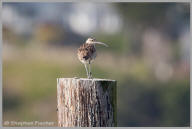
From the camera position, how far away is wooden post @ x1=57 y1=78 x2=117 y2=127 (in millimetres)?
8812

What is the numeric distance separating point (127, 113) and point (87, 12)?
18.2 meters

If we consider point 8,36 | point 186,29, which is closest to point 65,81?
point 8,36

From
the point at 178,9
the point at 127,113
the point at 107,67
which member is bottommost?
the point at 127,113

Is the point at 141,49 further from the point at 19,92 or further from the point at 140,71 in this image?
the point at 19,92

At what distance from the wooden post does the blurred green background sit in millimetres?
13911

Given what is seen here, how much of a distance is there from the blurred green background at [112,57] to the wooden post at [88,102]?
45.6ft

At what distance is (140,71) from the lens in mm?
31531

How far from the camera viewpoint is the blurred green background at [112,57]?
27.1 m

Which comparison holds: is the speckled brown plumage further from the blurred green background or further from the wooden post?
the blurred green background

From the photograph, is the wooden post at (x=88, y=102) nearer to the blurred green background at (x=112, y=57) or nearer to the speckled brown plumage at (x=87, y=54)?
the speckled brown plumage at (x=87, y=54)

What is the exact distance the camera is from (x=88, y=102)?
8805mm

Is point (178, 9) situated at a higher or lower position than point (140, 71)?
higher

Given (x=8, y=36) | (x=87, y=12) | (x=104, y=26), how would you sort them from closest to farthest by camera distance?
(x=8, y=36), (x=104, y=26), (x=87, y=12)

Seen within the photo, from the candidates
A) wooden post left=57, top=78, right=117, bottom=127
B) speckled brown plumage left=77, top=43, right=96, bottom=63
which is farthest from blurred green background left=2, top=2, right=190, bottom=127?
wooden post left=57, top=78, right=117, bottom=127
